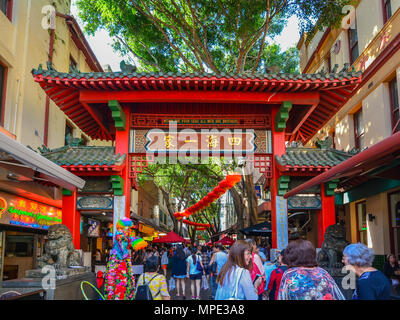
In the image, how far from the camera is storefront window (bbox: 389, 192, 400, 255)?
12695 mm

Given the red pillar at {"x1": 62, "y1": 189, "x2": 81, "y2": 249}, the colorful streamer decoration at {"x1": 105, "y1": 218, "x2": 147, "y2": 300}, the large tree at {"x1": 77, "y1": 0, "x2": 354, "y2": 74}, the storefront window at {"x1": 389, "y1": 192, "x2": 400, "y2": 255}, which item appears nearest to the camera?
the colorful streamer decoration at {"x1": 105, "y1": 218, "x2": 147, "y2": 300}

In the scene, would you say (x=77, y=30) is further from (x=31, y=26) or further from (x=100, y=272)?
(x=100, y=272)

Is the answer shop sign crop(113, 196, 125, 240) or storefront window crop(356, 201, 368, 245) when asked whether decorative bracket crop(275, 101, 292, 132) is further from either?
storefront window crop(356, 201, 368, 245)

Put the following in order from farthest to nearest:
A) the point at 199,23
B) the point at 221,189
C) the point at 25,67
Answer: the point at 221,189
the point at 199,23
the point at 25,67

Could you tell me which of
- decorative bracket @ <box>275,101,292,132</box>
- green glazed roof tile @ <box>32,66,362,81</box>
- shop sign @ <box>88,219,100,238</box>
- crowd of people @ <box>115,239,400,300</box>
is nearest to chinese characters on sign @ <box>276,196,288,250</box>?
decorative bracket @ <box>275,101,292,132</box>

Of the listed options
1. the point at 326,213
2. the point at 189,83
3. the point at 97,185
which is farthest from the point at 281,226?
the point at 97,185

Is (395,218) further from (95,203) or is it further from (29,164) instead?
(29,164)

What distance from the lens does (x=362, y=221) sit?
51.9 ft

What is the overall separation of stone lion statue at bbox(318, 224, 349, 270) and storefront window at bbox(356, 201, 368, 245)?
5.71m

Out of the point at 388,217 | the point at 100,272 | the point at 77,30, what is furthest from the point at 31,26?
the point at 388,217

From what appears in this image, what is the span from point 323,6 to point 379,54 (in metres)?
2.68

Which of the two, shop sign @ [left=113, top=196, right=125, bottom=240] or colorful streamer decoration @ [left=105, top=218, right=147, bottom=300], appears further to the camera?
shop sign @ [left=113, top=196, right=125, bottom=240]

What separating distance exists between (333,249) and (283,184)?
2.42 metres

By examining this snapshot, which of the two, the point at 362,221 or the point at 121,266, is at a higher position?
the point at 362,221
